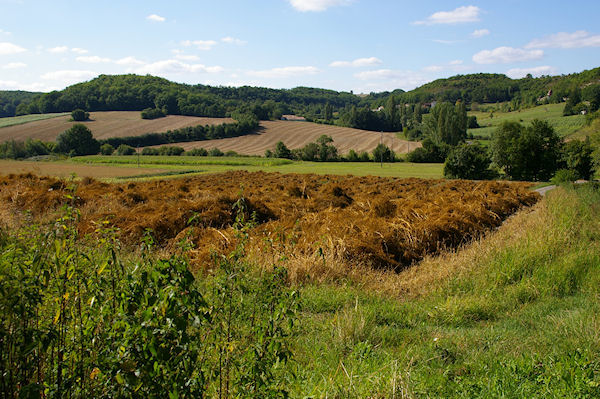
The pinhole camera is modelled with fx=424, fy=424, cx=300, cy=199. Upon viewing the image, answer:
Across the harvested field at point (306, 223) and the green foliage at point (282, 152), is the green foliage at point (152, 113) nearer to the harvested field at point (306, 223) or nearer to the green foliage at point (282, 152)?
the green foliage at point (282, 152)

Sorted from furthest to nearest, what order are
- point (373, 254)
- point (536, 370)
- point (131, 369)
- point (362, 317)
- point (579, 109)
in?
1. point (579, 109)
2. point (373, 254)
3. point (362, 317)
4. point (536, 370)
5. point (131, 369)

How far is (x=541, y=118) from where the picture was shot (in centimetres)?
11125

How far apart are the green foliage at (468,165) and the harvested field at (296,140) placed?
33574 millimetres

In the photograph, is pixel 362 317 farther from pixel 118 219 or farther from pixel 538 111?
pixel 538 111

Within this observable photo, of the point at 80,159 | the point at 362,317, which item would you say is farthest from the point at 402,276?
the point at 80,159

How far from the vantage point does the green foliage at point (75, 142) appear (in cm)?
8906

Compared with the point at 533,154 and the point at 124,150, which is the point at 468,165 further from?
the point at 124,150

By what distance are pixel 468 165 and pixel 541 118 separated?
6009cm

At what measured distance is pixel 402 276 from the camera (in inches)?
344

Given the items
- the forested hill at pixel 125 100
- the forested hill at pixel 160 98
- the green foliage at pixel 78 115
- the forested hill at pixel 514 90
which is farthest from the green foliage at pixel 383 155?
the forested hill at pixel 514 90

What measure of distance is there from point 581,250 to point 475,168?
2437 inches

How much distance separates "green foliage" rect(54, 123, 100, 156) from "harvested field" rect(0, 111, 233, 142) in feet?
10.4

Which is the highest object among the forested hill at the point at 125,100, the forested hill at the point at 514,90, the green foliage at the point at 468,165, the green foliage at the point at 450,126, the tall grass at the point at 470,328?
the forested hill at the point at 514,90

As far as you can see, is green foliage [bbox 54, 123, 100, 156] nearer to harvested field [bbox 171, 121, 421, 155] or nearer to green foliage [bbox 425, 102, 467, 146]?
harvested field [bbox 171, 121, 421, 155]
